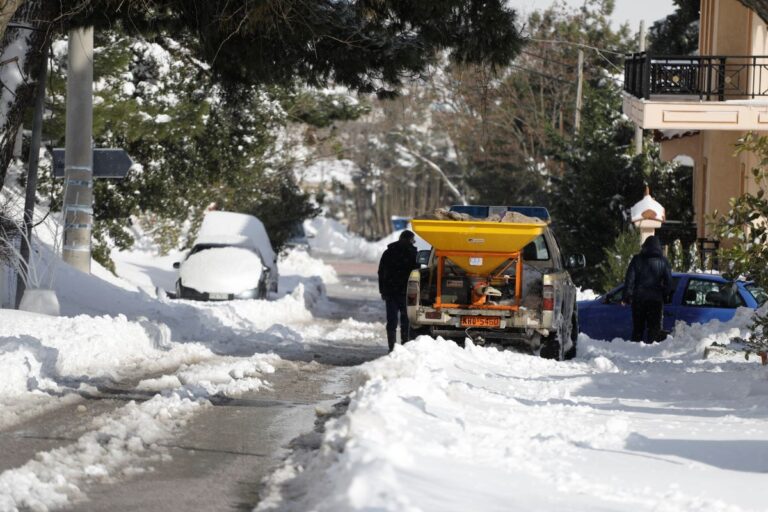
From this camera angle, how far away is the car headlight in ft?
97.3

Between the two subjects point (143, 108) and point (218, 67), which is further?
point (143, 108)

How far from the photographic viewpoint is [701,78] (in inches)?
1056

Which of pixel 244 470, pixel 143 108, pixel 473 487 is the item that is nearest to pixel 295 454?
pixel 244 470

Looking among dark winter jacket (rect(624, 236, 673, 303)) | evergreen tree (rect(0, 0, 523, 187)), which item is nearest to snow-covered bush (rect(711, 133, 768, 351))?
evergreen tree (rect(0, 0, 523, 187))

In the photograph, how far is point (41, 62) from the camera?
17359mm

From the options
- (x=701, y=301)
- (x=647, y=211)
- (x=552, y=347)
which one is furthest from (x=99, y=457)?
(x=647, y=211)

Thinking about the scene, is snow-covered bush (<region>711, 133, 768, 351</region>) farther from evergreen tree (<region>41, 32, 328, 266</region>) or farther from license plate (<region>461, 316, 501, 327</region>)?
evergreen tree (<region>41, 32, 328, 266</region>)

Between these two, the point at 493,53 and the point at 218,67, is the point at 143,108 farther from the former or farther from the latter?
the point at 493,53

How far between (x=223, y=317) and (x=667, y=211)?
618 inches

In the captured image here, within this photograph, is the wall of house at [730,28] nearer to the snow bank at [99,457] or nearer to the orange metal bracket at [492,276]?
the orange metal bracket at [492,276]

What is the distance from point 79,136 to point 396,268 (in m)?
5.37

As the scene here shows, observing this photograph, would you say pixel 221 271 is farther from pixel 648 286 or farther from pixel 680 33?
pixel 680 33

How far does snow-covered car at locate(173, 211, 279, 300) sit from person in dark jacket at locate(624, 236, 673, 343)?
11790 mm

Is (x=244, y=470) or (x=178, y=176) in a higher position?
(x=178, y=176)
